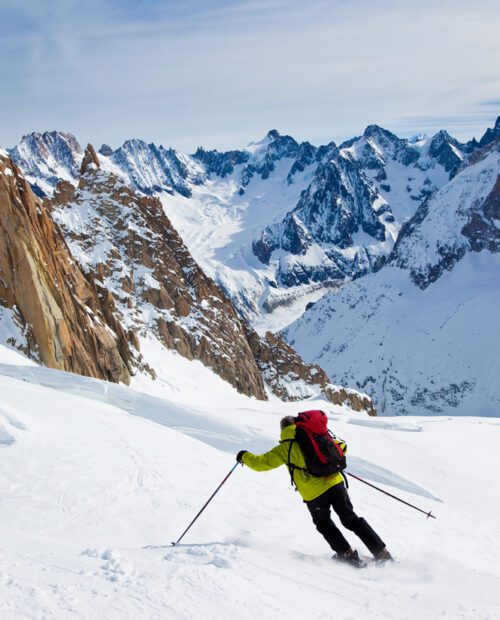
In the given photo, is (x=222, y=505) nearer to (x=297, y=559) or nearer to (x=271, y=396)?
(x=297, y=559)

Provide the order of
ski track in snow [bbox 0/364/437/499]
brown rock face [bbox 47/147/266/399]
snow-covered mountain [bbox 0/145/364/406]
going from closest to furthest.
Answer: ski track in snow [bbox 0/364/437/499] → snow-covered mountain [bbox 0/145/364/406] → brown rock face [bbox 47/147/266/399]

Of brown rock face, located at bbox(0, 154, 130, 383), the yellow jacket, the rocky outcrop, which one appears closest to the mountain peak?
brown rock face, located at bbox(0, 154, 130, 383)

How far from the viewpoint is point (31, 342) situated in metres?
31.7

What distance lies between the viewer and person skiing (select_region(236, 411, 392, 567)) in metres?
7.03

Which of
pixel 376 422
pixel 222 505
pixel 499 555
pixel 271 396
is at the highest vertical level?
pixel 222 505

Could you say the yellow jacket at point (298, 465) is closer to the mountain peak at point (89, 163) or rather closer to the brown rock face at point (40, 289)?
the brown rock face at point (40, 289)

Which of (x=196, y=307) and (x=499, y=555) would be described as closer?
(x=499, y=555)

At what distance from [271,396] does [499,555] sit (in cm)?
7778

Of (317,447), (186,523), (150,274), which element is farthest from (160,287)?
(317,447)

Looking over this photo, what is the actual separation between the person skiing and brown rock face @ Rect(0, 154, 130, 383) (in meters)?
26.7

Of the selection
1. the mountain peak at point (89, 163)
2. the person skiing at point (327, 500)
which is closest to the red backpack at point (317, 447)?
the person skiing at point (327, 500)

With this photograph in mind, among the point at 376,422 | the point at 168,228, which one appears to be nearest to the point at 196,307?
the point at 168,228

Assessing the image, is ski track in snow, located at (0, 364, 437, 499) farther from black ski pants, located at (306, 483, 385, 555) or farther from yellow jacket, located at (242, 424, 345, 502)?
black ski pants, located at (306, 483, 385, 555)

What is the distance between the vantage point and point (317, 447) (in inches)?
275
